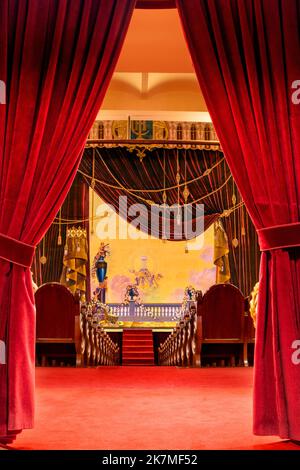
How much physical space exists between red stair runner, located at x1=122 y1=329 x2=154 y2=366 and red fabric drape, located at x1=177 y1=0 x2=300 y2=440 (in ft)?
27.1

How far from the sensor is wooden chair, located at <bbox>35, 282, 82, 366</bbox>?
23.5ft

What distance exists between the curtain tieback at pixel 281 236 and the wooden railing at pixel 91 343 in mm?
4322

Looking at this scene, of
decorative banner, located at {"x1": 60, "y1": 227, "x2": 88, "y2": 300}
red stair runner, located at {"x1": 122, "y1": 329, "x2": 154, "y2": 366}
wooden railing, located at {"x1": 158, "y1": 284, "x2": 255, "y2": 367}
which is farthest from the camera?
decorative banner, located at {"x1": 60, "y1": 227, "x2": 88, "y2": 300}

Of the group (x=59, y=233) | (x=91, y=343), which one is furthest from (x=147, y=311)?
(x=91, y=343)

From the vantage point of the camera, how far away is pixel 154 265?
14.2 metres

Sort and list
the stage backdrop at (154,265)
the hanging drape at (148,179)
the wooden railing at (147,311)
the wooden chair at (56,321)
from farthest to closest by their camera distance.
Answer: the stage backdrop at (154,265)
the wooden railing at (147,311)
the hanging drape at (148,179)
the wooden chair at (56,321)

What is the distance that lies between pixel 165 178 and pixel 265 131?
9.45 meters

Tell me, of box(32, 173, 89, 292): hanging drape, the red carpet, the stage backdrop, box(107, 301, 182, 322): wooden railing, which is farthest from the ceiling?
box(107, 301, 182, 322): wooden railing

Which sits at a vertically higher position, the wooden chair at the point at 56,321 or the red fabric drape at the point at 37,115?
the red fabric drape at the point at 37,115

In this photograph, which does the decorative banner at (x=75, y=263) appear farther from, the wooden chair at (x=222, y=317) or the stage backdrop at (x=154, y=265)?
the wooden chair at (x=222, y=317)

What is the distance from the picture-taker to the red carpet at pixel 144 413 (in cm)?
276

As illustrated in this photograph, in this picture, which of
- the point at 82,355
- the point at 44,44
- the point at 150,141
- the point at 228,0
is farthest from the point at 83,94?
the point at 150,141

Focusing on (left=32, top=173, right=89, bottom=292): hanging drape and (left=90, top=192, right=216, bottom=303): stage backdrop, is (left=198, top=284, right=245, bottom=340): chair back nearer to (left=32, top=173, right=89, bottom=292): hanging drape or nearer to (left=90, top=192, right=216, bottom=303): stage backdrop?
(left=32, top=173, right=89, bottom=292): hanging drape

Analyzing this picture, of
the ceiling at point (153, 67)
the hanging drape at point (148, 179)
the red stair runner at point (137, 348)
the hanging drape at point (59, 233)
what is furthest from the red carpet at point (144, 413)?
the hanging drape at point (59, 233)
